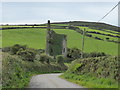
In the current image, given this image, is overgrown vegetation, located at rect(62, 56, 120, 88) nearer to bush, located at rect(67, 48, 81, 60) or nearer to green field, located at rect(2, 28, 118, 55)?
bush, located at rect(67, 48, 81, 60)

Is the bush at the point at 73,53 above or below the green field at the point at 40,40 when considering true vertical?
below

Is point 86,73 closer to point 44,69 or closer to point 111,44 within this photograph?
point 44,69

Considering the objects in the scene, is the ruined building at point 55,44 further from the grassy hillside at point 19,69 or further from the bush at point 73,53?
the grassy hillside at point 19,69

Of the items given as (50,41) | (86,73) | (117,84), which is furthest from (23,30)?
(117,84)

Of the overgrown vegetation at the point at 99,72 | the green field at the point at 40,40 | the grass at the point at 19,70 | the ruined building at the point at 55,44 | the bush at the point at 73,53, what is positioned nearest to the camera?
the grass at the point at 19,70

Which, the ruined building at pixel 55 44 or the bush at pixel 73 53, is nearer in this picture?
the ruined building at pixel 55 44

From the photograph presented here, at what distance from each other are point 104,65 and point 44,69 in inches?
1680

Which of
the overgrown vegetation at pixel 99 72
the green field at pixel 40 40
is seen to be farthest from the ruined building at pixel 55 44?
the overgrown vegetation at pixel 99 72

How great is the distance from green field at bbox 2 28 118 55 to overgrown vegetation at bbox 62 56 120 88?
82778mm

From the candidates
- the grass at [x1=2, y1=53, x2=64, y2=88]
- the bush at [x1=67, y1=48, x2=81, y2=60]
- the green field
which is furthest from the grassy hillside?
the green field

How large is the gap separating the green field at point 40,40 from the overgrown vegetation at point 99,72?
82.8m

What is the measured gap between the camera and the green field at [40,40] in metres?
119

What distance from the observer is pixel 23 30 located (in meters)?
142

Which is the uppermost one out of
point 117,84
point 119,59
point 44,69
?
point 119,59
